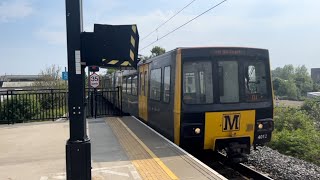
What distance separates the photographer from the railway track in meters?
8.64

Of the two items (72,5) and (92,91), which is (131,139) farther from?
(92,91)

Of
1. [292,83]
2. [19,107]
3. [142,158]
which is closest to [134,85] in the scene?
[19,107]

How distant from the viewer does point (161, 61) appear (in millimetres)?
10812

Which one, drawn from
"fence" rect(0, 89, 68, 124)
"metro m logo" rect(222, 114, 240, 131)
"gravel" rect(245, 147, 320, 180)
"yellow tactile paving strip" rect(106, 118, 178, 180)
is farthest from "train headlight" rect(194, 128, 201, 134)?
"fence" rect(0, 89, 68, 124)

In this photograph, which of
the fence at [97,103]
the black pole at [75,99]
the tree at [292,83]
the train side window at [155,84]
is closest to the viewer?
the black pole at [75,99]

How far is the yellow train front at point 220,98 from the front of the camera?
893 cm

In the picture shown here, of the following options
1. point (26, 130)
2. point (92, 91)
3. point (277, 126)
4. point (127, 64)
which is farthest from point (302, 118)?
point (127, 64)

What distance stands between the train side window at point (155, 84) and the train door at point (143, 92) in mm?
840

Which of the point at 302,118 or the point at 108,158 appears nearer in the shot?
the point at 108,158

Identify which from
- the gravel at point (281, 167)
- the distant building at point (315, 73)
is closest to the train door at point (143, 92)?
the gravel at point (281, 167)

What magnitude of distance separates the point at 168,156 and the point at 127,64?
128 inches

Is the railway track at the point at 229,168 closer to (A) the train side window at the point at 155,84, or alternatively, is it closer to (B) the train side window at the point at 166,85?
(B) the train side window at the point at 166,85

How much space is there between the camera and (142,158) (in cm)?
813

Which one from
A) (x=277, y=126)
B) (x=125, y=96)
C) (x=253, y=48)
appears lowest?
(x=277, y=126)
